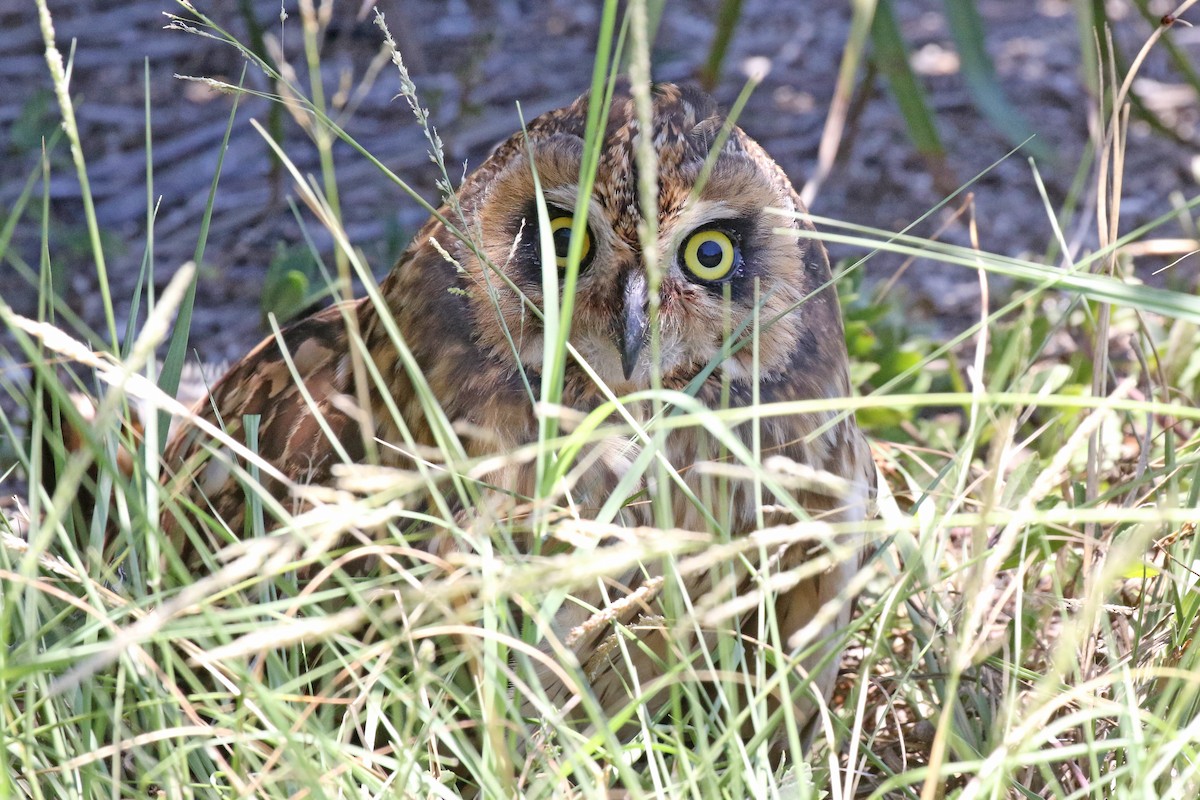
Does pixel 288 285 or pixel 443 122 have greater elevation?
pixel 443 122

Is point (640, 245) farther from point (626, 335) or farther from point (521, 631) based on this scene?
point (521, 631)

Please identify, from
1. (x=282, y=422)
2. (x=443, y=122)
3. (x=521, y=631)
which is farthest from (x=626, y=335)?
(x=443, y=122)

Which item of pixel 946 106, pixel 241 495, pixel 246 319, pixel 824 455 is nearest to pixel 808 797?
pixel 824 455

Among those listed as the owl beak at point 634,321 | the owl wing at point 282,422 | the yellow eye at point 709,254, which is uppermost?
the yellow eye at point 709,254

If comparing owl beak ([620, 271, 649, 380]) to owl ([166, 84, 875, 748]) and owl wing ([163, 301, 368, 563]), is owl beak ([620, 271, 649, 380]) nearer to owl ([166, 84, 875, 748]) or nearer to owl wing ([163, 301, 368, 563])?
owl ([166, 84, 875, 748])

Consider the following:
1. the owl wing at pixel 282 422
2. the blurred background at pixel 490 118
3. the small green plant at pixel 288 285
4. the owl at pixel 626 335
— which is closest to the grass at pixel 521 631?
the owl at pixel 626 335

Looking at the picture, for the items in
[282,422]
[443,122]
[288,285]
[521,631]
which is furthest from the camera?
[443,122]

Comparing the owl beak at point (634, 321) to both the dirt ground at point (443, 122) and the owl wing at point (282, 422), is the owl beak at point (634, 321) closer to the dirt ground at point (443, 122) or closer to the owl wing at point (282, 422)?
the owl wing at point (282, 422)

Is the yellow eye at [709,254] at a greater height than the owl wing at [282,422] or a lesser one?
greater

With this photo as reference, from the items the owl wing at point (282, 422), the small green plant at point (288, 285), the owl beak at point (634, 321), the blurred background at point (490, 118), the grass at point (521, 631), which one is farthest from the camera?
the blurred background at point (490, 118)
